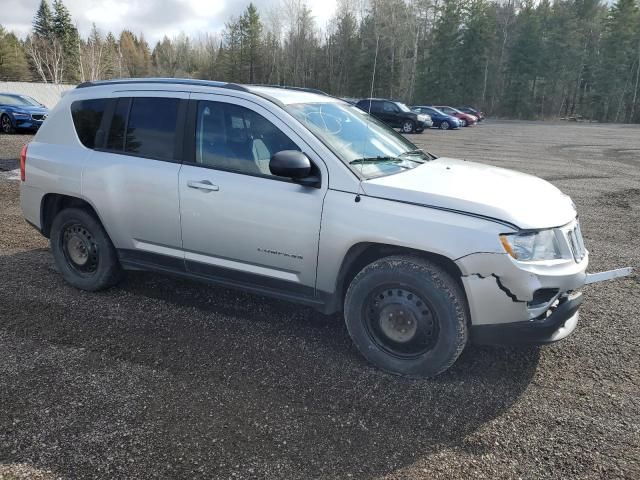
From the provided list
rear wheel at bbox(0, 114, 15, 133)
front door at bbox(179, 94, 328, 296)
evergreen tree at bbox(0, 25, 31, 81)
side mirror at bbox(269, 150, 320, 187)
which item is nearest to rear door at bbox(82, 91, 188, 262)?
front door at bbox(179, 94, 328, 296)

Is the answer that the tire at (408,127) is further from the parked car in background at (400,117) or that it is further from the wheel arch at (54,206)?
the wheel arch at (54,206)

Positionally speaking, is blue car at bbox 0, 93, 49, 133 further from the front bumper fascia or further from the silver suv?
the front bumper fascia

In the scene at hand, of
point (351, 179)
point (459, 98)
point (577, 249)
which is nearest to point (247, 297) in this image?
point (351, 179)

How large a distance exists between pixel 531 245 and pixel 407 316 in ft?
2.90

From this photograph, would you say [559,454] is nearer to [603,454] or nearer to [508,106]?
[603,454]

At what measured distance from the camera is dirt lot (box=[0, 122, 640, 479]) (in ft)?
8.07

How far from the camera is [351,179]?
127 inches

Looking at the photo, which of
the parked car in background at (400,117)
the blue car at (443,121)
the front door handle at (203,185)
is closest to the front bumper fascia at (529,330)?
the front door handle at (203,185)

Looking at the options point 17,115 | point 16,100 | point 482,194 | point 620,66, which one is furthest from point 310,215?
point 620,66

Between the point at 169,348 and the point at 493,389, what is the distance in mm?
2283

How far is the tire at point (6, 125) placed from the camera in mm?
17547

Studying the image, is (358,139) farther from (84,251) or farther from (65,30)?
(65,30)

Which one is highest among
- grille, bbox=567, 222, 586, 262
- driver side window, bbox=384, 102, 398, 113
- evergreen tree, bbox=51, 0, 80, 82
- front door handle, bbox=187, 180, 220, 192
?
evergreen tree, bbox=51, 0, 80, 82

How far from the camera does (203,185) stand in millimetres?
3631
